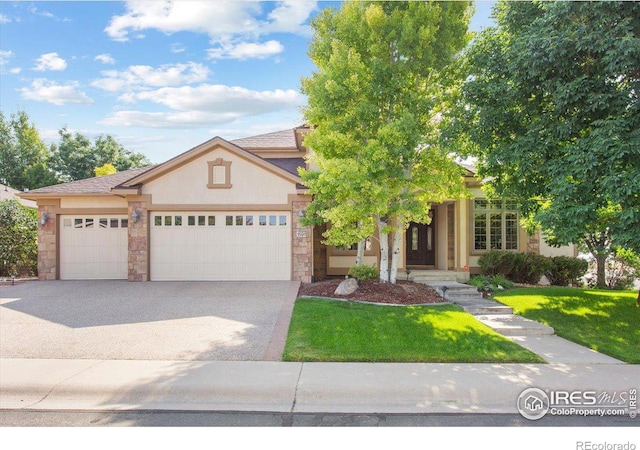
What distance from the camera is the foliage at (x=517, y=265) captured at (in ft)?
46.2

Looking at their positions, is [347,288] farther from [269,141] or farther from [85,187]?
[85,187]

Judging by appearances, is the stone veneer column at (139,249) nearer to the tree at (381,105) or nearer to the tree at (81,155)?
the tree at (381,105)

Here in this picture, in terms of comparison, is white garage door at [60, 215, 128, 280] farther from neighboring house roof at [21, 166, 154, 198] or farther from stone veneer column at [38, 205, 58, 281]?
neighboring house roof at [21, 166, 154, 198]

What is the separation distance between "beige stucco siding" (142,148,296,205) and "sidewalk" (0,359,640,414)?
25.7 ft

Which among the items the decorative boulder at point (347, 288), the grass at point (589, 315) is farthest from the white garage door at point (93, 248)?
the grass at point (589, 315)

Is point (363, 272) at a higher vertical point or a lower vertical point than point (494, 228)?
lower

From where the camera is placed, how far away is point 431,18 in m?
9.77

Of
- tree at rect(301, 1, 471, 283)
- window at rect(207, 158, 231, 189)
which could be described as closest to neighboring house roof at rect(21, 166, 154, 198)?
window at rect(207, 158, 231, 189)

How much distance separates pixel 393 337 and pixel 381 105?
21.5ft

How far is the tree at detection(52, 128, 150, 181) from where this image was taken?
34.8 metres

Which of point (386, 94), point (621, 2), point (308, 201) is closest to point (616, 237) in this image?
point (621, 2)

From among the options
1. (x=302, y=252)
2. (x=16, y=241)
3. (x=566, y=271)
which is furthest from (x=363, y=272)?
(x=16, y=241)

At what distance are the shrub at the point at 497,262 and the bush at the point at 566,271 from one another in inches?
58.5

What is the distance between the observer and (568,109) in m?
7.71
